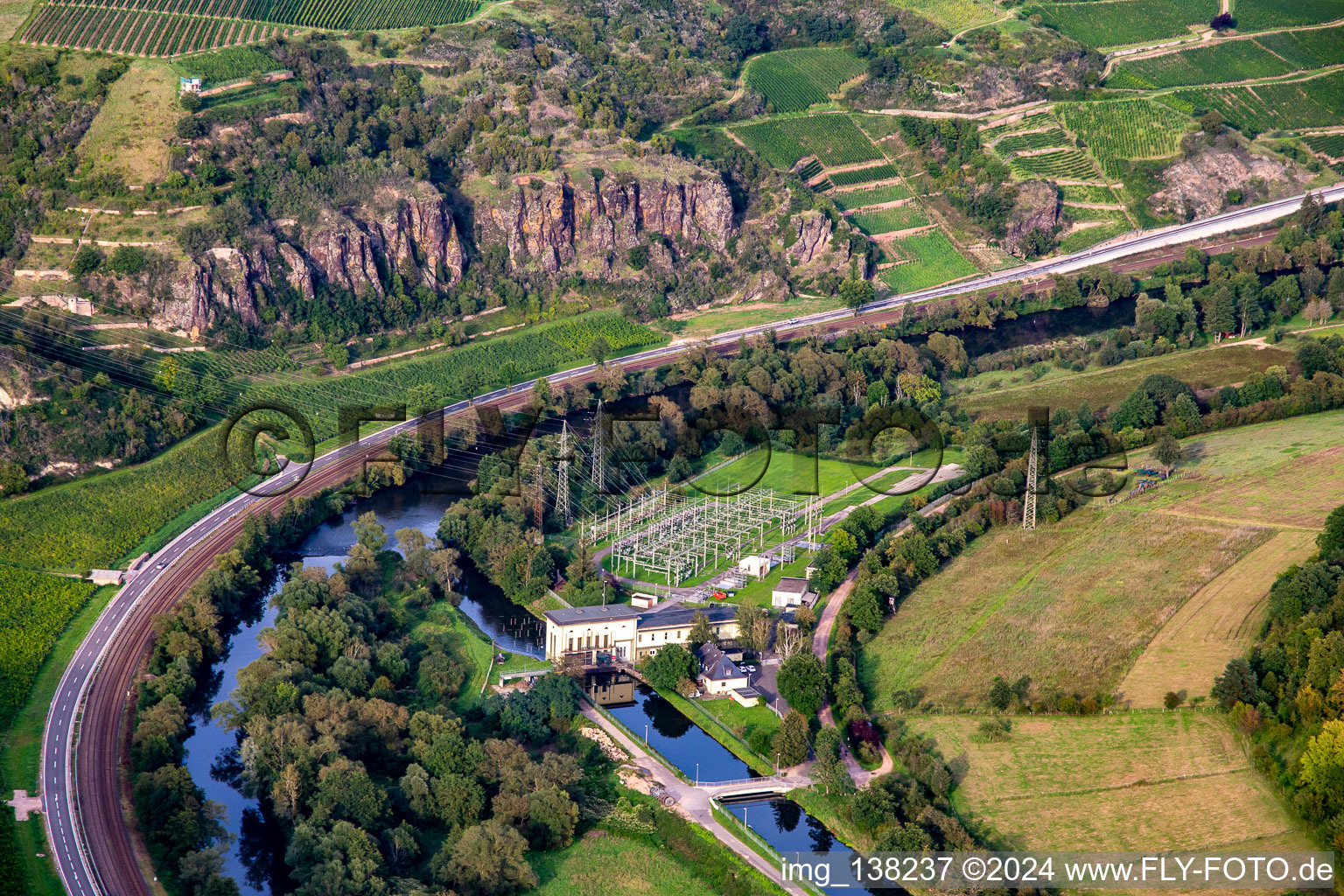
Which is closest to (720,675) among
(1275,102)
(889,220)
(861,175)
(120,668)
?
(120,668)

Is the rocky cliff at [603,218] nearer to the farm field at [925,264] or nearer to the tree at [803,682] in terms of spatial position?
the farm field at [925,264]

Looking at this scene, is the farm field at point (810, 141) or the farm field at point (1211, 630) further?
the farm field at point (810, 141)

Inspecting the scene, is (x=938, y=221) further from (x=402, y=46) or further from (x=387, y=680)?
(x=387, y=680)

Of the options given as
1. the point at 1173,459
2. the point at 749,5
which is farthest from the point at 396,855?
the point at 749,5

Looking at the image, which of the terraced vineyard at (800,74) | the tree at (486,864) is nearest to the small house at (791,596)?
the tree at (486,864)

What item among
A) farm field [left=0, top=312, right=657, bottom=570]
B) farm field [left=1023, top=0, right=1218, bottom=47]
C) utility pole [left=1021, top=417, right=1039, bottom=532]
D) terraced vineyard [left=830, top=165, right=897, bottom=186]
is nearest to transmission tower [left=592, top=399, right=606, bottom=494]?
farm field [left=0, top=312, right=657, bottom=570]

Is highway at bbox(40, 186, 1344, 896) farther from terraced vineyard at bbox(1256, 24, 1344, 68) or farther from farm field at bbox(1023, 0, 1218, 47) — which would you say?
terraced vineyard at bbox(1256, 24, 1344, 68)
